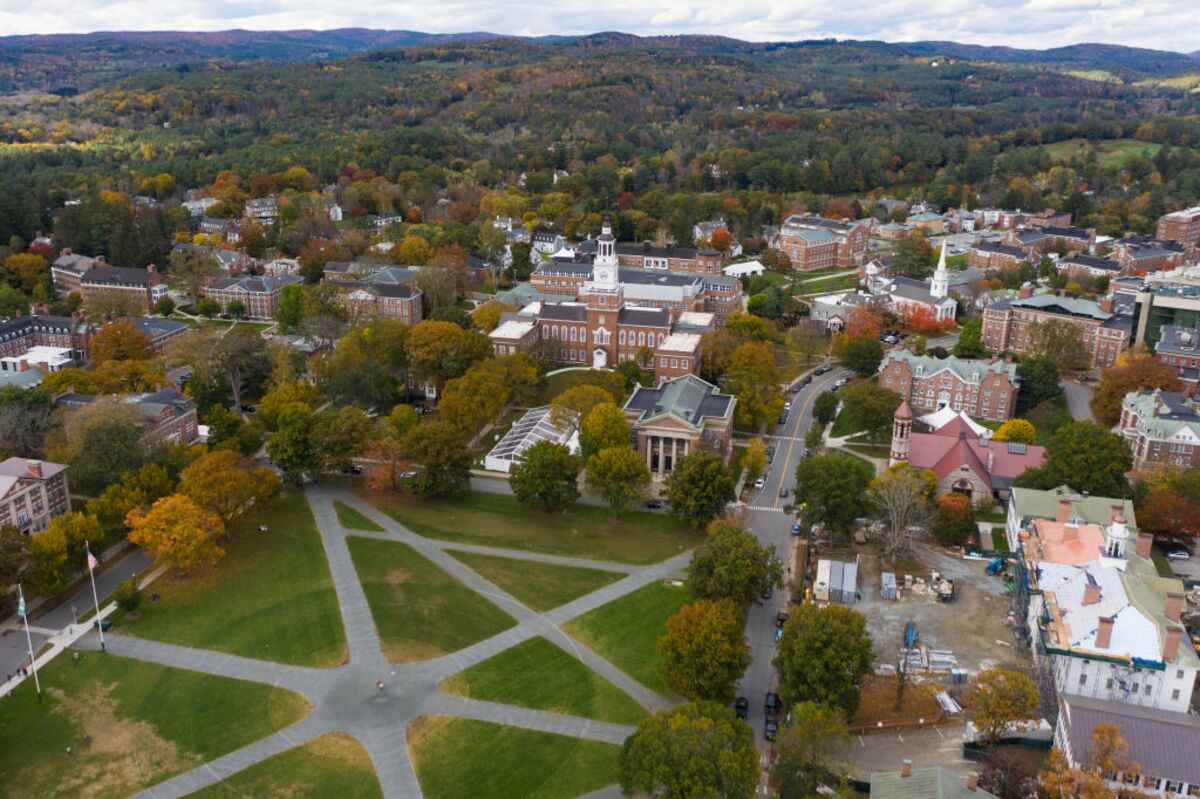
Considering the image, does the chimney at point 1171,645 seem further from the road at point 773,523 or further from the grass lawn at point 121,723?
the grass lawn at point 121,723

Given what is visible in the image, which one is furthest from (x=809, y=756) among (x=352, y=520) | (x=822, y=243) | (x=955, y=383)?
(x=822, y=243)

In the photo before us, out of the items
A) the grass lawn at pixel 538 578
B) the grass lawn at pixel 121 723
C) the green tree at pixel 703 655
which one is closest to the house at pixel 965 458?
the grass lawn at pixel 538 578

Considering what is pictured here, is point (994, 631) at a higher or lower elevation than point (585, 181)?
lower

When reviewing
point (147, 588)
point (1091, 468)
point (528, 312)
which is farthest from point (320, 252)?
point (1091, 468)

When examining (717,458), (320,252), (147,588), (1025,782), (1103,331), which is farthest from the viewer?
(320,252)

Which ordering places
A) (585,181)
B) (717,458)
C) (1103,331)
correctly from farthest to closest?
(585,181) < (1103,331) < (717,458)

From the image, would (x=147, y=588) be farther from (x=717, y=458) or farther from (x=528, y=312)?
(x=528, y=312)

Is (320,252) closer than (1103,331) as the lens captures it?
No
